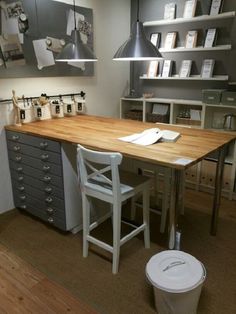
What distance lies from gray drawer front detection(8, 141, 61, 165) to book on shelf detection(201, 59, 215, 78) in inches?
81.5

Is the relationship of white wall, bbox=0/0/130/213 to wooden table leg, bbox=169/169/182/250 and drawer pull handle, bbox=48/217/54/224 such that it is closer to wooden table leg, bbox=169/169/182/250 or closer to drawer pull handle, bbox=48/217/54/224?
drawer pull handle, bbox=48/217/54/224

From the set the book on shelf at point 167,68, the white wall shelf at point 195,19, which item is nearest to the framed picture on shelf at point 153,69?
the book on shelf at point 167,68

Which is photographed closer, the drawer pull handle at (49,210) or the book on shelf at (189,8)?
the drawer pull handle at (49,210)

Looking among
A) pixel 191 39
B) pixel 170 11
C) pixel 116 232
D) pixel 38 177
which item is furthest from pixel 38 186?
pixel 170 11

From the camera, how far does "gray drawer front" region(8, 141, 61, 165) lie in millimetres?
2344

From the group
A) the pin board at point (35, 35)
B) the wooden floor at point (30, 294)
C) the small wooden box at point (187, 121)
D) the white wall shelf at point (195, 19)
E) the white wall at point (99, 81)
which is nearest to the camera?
the wooden floor at point (30, 294)

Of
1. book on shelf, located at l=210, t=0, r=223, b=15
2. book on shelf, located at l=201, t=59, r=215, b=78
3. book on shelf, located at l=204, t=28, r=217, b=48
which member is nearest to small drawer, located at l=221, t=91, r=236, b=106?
book on shelf, located at l=201, t=59, r=215, b=78

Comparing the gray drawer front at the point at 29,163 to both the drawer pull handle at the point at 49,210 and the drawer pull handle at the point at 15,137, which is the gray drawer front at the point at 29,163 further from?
the drawer pull handle at the point at 49,210

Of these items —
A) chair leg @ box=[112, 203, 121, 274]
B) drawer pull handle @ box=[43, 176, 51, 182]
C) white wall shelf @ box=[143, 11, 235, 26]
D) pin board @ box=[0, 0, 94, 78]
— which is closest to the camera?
chair leg @ box=[112, 203, 121, 274]

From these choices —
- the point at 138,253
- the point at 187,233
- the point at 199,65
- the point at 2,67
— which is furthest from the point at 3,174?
the point at 199,65

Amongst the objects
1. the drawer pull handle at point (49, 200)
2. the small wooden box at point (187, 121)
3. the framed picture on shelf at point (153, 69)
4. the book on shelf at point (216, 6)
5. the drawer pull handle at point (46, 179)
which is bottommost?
the drawer pull handle at point (49, 200)

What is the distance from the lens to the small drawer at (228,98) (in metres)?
3.02

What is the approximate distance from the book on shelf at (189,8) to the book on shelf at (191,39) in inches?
7.4

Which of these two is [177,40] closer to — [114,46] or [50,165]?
[114,46]
